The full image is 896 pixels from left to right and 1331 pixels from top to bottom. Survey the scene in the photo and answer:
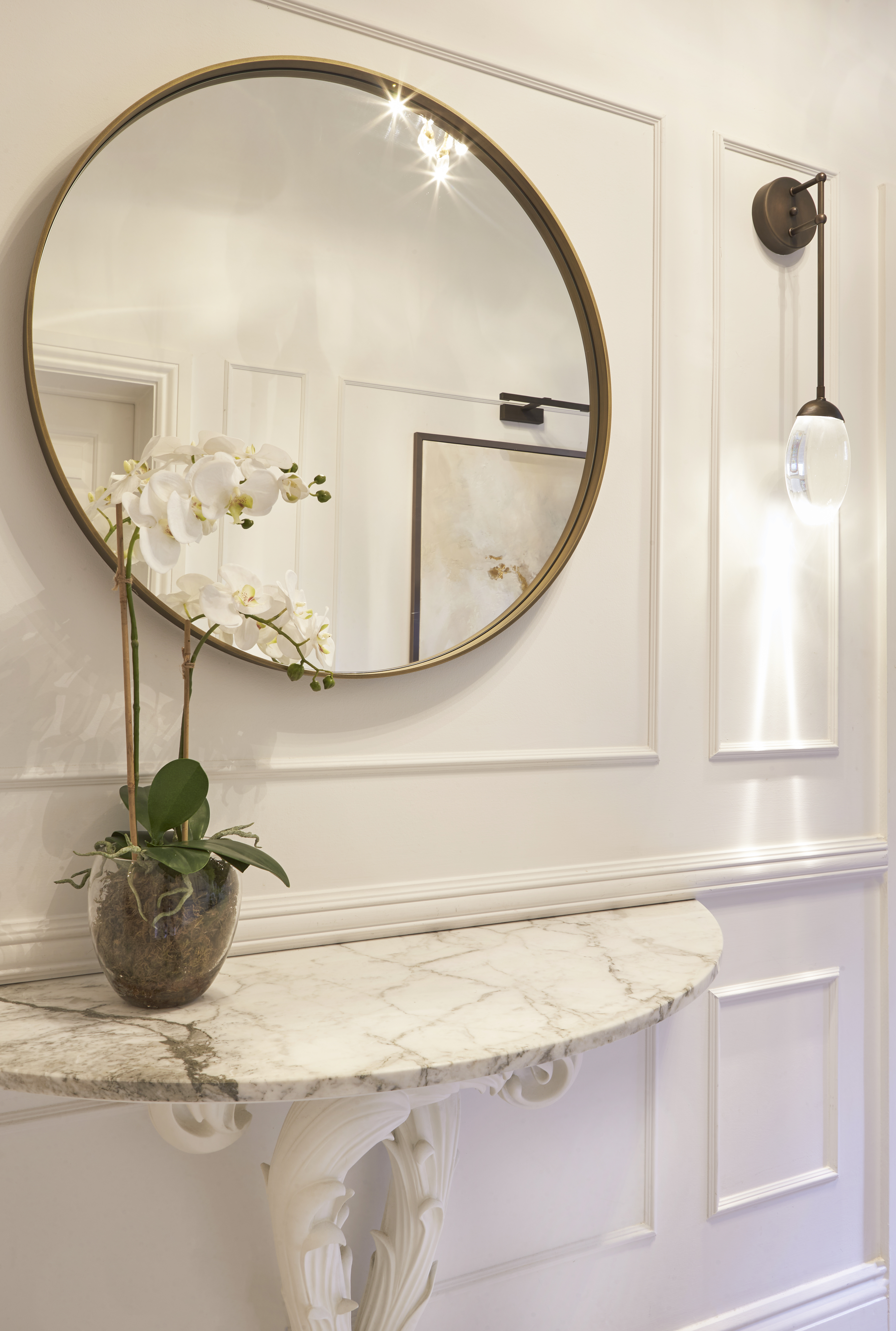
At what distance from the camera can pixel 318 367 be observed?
3.79 ft

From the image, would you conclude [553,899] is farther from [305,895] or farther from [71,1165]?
[71,1165]

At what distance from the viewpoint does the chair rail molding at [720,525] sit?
1.49 meters

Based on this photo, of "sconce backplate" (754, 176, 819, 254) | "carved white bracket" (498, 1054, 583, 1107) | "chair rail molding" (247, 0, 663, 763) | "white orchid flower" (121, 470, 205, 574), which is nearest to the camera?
"white orchid flower" (121, 470, 205, 574)

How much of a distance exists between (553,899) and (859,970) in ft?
2.33

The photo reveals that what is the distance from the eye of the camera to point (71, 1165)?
105 cm

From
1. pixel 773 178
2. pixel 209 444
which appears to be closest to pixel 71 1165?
pixel 209 444

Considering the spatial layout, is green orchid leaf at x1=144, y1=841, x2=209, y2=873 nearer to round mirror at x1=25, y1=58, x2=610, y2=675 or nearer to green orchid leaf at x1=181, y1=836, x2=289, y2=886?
green orchid leaf at x1=181, y1=836, x2=289, y2=886

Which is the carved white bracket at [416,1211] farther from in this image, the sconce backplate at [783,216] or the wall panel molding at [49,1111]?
the sconce backplate at [783,216]

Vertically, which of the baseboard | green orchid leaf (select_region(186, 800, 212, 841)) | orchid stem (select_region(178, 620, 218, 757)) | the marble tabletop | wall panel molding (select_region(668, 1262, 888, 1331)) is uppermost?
orchid stem (select_region(178, 620, 218, 757))

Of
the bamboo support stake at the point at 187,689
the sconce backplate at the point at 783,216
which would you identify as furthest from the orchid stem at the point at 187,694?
the sconce backplate at the point at 783,216

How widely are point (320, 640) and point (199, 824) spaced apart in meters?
0.25

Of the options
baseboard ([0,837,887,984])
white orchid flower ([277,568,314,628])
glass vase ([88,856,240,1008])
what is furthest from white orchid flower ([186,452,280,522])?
baseboard ([0,837,887,984])

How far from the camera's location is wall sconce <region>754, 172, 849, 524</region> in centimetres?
147

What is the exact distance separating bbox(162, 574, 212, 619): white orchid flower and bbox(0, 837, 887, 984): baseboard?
0.37 metres
